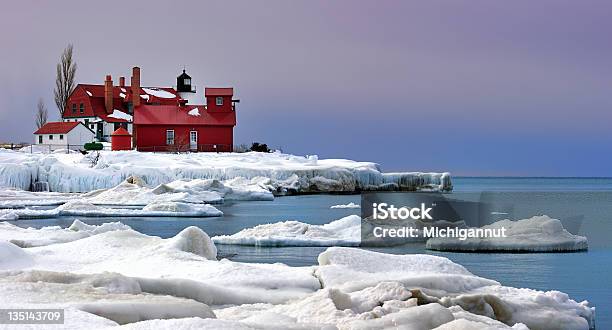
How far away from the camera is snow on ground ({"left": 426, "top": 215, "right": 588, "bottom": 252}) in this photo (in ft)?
57.7

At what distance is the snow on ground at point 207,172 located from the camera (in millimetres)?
43594

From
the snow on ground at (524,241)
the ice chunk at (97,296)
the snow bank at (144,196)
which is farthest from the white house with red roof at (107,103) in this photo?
the ice chunk at (97,296)

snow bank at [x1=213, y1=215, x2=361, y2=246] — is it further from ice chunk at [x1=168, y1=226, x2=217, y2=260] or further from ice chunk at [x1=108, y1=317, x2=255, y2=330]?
ice chunk at [x1=108, y1=317, x2=255, y2=330]

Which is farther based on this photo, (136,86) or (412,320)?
(136,86)

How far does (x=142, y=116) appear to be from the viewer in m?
58.3

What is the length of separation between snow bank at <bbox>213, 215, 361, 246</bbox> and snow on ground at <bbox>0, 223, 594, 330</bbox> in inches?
242

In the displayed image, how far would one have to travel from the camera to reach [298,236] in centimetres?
1827

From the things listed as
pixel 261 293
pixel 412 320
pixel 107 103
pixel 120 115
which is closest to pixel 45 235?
pixel 261 293

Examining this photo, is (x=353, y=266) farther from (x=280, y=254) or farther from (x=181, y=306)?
(x=280, y=254)

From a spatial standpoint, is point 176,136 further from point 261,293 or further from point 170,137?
point 261,293

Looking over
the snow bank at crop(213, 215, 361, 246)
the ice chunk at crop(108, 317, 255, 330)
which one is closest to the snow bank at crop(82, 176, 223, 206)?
the snow bank at crop(213, 215, 361, 246)

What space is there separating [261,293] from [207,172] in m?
37.4

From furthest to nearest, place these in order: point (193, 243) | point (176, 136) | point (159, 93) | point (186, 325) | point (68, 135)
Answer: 1. point (159, 93)
2. point (68, 135)
3. point (176, 136)
4. point (193, 243)
5. point (186, 325)

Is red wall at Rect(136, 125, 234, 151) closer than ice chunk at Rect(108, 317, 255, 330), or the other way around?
ice chunk at Rect(108, 317, 255, 330)
